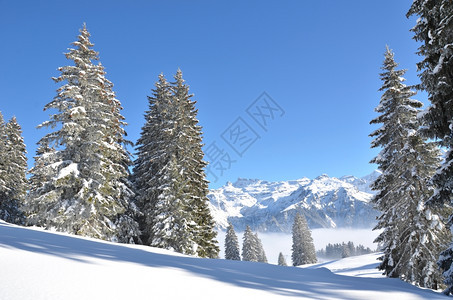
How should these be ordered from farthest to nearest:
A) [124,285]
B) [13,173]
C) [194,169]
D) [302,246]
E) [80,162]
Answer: [302,246] → [13,173] → [194,169] → [80,162] → [124,285]

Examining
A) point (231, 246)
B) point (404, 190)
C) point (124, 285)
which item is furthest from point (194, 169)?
point (231, 246)

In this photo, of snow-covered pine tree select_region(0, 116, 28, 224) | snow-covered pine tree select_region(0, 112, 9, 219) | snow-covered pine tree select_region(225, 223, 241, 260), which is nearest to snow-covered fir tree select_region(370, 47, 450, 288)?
snow-covered pine tree select_region(0, 116, 28, 224)

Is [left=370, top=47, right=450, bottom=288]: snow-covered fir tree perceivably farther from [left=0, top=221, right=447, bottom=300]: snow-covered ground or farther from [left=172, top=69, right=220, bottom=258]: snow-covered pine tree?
[left=172, top=69, right=220, bottom=258]: snow-covered pine tree

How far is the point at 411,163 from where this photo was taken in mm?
16469

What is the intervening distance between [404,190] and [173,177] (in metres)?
15.8

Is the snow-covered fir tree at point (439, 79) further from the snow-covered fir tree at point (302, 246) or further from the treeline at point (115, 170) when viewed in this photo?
the snow-covered fir tree at point (302, 246)

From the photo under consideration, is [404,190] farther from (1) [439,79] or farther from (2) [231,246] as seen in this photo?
(2) [231,246]

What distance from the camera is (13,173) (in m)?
32.1

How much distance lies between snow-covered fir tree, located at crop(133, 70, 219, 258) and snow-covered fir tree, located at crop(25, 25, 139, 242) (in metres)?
3.26

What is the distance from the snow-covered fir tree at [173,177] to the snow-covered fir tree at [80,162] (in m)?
3.26

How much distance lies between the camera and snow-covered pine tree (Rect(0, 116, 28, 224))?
30.9 meters

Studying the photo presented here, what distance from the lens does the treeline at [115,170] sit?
58.3 feet

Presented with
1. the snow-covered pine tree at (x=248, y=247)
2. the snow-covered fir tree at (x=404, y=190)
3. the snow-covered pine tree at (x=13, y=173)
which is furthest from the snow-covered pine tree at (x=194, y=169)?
the snow-covered pine tree at (x=248, y=247)

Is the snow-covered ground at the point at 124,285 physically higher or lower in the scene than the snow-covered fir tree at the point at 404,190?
lower
